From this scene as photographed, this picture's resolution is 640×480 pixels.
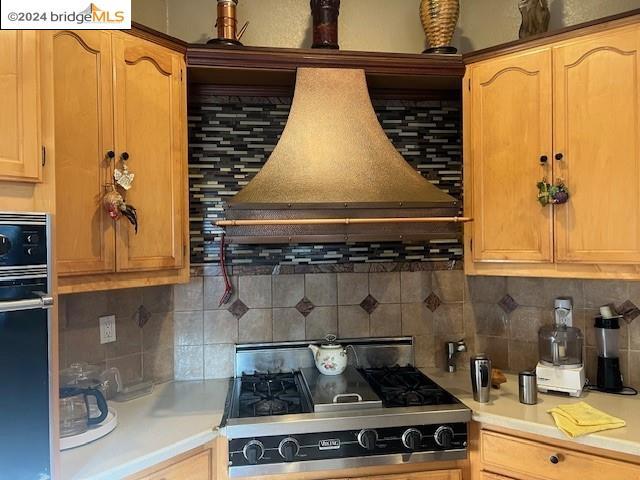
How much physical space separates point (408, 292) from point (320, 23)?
1.29 meters

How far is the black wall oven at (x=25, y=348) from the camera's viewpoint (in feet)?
3.62

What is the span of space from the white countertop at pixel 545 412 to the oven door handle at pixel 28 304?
4.70 ft

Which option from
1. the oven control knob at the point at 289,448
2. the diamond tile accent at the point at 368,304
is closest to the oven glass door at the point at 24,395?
the oven control knob at the point at 289,448

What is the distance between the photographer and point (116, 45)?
1685 mm

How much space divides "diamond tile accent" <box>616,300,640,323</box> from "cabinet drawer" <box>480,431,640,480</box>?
0.70 meters

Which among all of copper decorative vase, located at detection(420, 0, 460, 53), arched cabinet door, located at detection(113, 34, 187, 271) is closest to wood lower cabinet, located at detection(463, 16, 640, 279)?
copper decorative vase, located at detection(420, 0, 460, 53)

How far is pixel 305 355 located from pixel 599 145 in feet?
4.88

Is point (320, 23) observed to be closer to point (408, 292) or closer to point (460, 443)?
point (408, 292)

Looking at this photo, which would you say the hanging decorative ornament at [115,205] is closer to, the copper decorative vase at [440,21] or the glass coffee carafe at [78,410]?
the glass coffee carafe at [78,410]

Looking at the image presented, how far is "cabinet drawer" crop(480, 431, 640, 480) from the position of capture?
1.54 m

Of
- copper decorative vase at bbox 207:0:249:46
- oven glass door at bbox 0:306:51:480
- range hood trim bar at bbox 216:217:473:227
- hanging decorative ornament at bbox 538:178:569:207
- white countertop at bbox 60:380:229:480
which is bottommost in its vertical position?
white countertop at bbox 60:380:229:480

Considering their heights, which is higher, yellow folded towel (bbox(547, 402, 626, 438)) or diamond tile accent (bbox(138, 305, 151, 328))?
diamond tile accent (bbox(138, 305, 151, 328))

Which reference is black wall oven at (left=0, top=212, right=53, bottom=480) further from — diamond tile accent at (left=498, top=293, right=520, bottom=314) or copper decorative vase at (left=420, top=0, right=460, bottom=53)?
diamond tile accent at (left=498, top=293, right=520, bottom=314)

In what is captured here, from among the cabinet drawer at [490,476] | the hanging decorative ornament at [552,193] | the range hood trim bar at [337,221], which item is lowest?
the cabinet drawer at [490,476]
